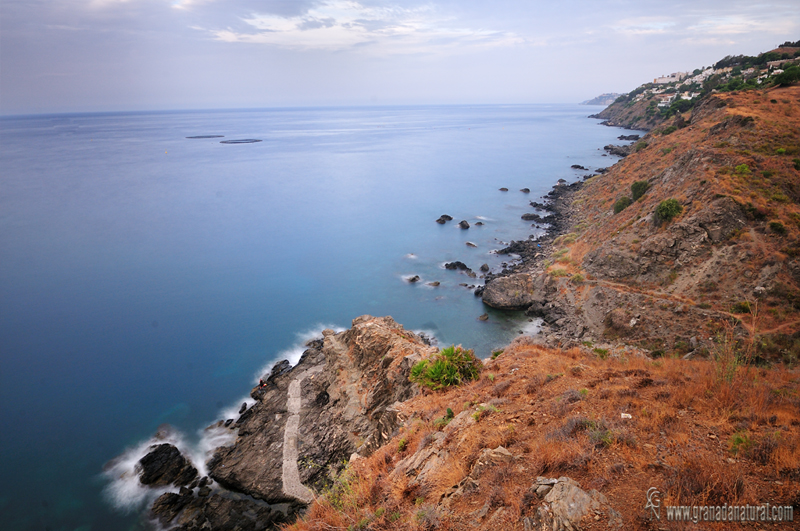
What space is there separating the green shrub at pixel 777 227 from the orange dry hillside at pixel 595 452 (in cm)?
2315

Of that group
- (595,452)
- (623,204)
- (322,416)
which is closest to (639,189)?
(623,204)

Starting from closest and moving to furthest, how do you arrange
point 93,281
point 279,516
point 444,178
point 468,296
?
point 279,516
point 468,296
point 93,281
point 444,178

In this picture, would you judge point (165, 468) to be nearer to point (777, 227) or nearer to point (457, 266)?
point (457, 266)

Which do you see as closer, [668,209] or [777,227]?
[777,227]

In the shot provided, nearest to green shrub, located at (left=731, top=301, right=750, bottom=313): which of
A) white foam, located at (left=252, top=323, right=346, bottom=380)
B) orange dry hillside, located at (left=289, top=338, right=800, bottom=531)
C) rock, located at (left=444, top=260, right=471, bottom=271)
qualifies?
orange dry hillside, located at (left=289, top=338, right=800, bottom=531)

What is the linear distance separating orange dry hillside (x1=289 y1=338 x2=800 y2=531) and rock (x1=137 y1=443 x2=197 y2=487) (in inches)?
627

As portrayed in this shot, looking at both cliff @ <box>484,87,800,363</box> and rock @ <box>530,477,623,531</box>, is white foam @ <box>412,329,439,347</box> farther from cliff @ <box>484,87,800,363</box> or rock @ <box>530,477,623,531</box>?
rock @ <box>530,477,623,531</box>

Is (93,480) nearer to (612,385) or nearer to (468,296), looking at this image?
(612,385)

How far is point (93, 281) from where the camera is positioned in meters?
44.6

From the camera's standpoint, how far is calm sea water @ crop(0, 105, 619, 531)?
84.9ft

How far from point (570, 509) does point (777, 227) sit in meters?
33.0

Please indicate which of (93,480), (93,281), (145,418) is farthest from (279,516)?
(93,281)

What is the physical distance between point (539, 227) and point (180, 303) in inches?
1936

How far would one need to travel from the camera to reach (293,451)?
70.2ft
